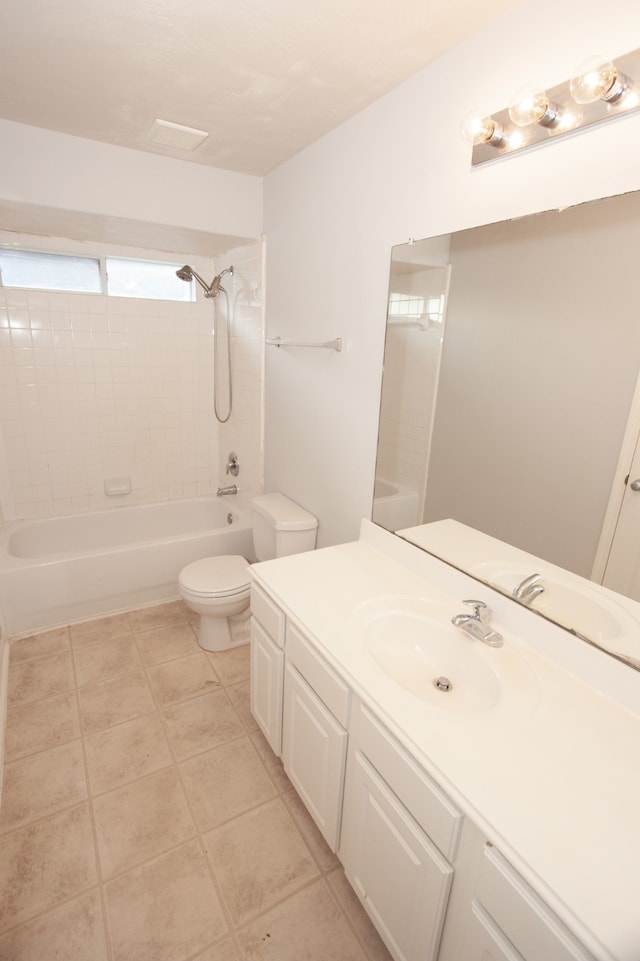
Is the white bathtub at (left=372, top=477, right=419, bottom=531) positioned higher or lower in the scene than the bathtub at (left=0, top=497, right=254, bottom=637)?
higher

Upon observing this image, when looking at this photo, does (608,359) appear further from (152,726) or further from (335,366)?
(152,726)

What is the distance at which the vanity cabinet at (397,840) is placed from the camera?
2.95 ft

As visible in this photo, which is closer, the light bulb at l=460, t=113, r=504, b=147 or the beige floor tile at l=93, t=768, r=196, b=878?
the light bulb at l=460, t=113, r=504, b=147

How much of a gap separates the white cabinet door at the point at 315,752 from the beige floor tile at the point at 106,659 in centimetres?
111

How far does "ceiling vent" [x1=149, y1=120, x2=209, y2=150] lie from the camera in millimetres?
1834

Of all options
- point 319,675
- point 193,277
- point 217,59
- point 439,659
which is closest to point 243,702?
point 319,675

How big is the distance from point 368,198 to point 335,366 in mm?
650

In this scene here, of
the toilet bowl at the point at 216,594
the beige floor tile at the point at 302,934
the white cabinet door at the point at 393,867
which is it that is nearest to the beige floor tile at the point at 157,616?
the toilet bowl at the point at 216,594

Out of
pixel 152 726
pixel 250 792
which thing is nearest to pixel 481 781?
pixel 250 792

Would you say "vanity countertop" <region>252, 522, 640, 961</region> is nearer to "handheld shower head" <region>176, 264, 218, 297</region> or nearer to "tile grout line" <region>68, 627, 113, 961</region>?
"tile grout line" <region>68, 627, 113, 961</region>

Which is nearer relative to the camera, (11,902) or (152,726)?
(11,902)

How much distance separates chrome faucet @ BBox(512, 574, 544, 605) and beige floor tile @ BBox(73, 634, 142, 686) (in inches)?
75.2

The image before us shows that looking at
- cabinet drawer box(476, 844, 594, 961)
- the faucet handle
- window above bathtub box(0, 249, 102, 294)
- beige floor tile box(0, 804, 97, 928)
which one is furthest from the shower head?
cabinet drawer box(476, 844, 594, 961)

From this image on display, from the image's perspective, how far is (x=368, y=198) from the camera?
170cm
